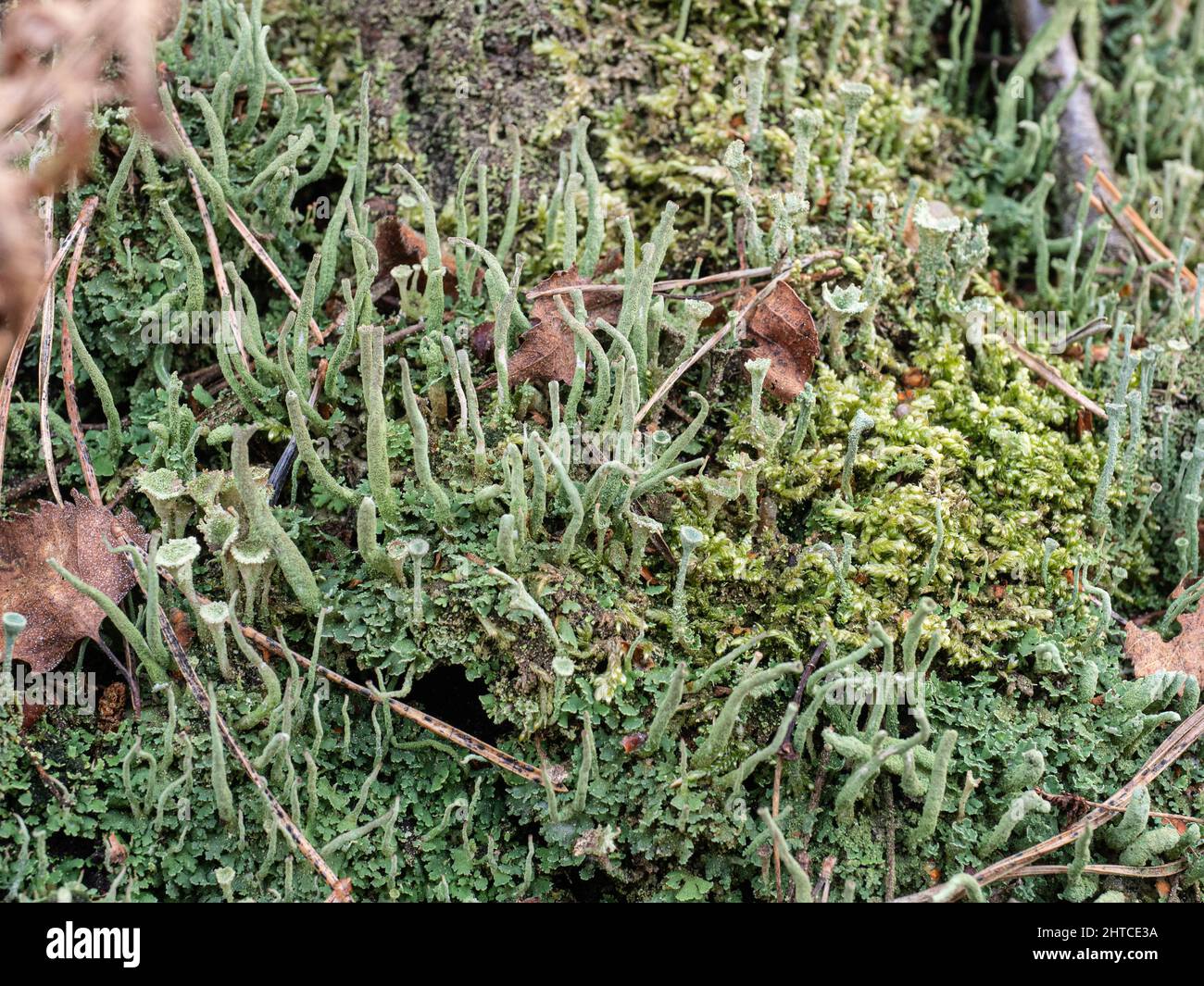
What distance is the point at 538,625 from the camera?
2354mm

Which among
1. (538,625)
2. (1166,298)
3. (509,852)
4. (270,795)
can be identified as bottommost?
(509,852)

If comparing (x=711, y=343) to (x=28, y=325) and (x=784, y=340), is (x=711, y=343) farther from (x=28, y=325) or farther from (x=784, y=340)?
(x=28, y=325)

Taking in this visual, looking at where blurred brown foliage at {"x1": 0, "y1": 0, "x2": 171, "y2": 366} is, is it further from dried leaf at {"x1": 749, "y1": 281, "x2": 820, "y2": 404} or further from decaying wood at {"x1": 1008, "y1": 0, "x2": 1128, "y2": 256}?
decaying wood at {"x1": 1008, "y1": 0, "x2": 1128, "y2": 256}

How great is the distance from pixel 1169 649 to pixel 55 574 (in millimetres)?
2634

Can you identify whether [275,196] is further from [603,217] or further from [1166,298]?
[1166,298]

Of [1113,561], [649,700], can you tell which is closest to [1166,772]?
[1113,561]

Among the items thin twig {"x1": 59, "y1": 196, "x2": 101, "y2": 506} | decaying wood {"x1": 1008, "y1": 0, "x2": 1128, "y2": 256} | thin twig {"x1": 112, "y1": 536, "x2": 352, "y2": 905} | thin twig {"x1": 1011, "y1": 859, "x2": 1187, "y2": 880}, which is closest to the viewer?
thin twig {"x1": 112, "y1": 536, "x2": 352, "y2": 905}

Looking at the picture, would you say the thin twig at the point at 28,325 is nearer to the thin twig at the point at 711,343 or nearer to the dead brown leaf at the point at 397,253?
the dead brown leaf at the point at 397,253

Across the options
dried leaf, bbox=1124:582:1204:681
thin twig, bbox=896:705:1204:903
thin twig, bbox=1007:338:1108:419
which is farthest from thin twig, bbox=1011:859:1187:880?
thin twig, bbox=1007:338:1108:419

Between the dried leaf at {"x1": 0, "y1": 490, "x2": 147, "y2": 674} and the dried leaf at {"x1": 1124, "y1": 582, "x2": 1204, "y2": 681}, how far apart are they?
238 centimetres

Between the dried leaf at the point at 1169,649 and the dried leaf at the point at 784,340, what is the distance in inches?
40.7

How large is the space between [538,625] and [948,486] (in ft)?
3.69

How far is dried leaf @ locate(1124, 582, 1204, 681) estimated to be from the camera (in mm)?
2559

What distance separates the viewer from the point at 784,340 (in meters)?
2.78
